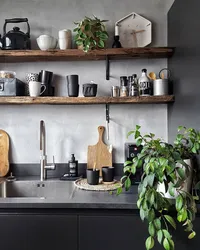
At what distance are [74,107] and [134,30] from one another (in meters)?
0.78

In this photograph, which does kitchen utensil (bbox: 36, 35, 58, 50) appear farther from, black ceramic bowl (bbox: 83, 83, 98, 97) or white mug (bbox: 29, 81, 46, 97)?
black ceramic bowl (bbox: 83, 83, 98, 97)

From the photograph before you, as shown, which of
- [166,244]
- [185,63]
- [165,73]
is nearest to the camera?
[166,244]

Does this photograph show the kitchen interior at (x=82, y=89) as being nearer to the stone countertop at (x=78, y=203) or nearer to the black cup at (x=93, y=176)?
the black cup at (x=93, y=176)

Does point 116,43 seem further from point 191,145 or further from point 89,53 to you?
point 191,145

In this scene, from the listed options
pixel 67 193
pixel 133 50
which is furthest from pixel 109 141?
pixel 133 50

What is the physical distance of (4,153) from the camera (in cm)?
198

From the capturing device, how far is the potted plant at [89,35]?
1.73 m

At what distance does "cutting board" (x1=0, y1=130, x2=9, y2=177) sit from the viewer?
196cm

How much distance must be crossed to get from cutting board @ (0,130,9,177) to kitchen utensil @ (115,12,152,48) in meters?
1.20

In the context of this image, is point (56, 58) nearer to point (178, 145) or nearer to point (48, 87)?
point (48, 87)

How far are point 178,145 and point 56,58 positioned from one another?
117 centimetres

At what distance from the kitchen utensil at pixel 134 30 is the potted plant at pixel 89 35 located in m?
0.24

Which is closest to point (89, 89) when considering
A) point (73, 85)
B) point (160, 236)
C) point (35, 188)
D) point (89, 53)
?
point (73, 85)

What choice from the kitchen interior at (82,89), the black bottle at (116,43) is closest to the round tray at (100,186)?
the kitchen interior at (82,89)
